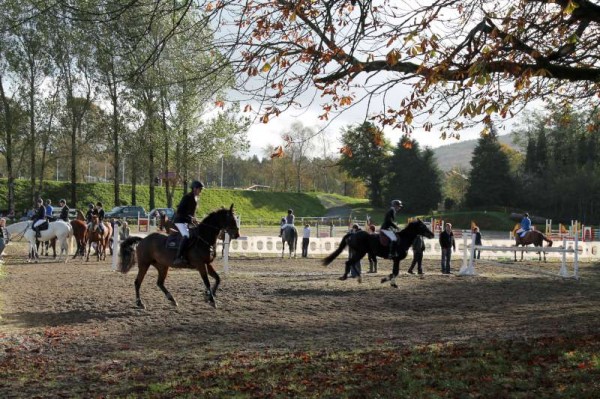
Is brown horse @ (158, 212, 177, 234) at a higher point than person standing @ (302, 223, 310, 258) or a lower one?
higher

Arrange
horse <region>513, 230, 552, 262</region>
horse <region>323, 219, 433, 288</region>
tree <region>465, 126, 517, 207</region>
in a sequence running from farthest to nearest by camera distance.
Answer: tree <region>465, 126, 517, 207</region>
horse <region>513, 230, 552, 262</region>
horse <region>323, 219, 433, 288</region>

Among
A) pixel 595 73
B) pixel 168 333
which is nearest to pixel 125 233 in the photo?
pixel 168 333

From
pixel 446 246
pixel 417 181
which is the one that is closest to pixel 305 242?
pixel 446 246

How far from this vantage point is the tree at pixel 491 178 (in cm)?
6625

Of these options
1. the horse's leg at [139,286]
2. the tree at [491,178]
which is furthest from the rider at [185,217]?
the tree at [491,178]

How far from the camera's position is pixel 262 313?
1154 centimetres

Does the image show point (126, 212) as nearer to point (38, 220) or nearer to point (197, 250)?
point (38, 220)

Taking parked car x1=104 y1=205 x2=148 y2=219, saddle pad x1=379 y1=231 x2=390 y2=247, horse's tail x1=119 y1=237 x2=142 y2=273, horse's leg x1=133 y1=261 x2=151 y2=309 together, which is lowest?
horse's leg x1=133 y1=261 x2=151 y2=309

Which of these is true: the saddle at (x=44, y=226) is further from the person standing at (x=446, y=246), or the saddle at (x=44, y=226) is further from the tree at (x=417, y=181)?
the tree at (x=417, y=181)

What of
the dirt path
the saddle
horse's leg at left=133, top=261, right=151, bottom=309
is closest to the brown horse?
horse's leg at left=133, top=261, right=151, bottom=309

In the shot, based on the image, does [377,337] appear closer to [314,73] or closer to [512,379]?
[512,379]

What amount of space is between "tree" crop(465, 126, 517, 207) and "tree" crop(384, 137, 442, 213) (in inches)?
217

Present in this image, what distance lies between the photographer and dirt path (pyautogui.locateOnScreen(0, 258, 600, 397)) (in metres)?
8.70

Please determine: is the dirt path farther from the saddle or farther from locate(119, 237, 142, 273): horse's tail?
the saddle
